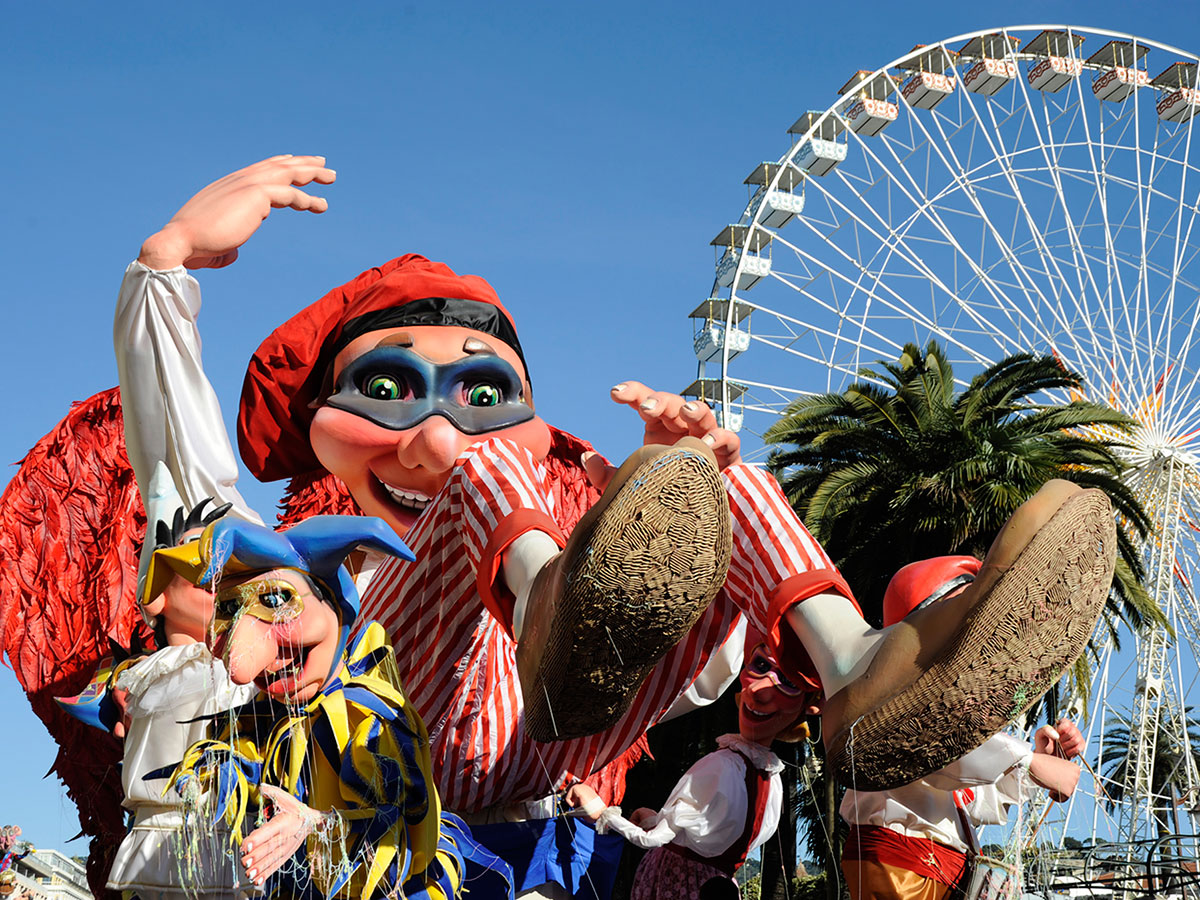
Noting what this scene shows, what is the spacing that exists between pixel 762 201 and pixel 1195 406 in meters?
5.32

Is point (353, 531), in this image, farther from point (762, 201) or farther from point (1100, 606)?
point (762, 201)

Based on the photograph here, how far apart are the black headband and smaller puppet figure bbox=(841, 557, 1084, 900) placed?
5.25 ft

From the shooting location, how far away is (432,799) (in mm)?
2938

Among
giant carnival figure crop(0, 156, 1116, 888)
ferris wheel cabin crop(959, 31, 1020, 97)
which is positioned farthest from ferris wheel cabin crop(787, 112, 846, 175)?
giant carnival figure crop(0, 156, 1116, 888)

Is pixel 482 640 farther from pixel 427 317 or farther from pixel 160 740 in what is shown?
pixel 427 317

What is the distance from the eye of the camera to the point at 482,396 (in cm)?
427

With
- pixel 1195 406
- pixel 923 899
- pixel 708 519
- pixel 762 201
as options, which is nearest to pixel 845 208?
pixel 762 201

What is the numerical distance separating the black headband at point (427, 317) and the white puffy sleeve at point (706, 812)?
1.57m

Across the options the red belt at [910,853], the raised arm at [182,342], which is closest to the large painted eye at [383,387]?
the raised arm at [182,342]

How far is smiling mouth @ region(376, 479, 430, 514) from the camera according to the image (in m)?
4.25

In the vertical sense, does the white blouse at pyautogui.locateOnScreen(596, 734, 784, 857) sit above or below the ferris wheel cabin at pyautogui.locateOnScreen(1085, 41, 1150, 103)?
below

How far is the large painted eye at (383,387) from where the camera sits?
4.22 metres

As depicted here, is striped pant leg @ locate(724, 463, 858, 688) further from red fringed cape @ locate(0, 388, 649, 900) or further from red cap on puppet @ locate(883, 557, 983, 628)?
red fringed cape @ locate(0, 388, 649, 900)

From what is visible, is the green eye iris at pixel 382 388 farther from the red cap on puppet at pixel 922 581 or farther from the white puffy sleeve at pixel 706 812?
the red cap on puppet at pixel 922 581
